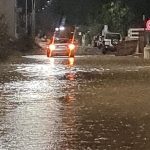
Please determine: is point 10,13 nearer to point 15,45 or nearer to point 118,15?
point 15,45

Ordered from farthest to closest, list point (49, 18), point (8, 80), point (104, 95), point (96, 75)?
point (49, 18) → point (96, 75) → point (8, 80) → point (104, 95)

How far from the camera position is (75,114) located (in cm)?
1310

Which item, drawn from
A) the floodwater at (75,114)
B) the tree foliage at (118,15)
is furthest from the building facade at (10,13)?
the floodwater at (75,114)

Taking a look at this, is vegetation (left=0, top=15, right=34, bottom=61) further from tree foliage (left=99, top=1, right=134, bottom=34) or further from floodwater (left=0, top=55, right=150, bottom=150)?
floodwater (left=0, top=55, right=150, bottom=150)

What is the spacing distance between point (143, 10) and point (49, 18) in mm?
61623

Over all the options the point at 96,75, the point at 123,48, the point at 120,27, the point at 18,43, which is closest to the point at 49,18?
the point at 120,27

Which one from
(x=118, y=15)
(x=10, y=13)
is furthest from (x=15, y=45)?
(x=118, y=15)

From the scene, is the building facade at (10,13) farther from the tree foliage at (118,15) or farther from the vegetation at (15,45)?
the tree foliage at (118,15)

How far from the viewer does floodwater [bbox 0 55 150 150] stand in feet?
32.6

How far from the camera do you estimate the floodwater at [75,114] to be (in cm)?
994

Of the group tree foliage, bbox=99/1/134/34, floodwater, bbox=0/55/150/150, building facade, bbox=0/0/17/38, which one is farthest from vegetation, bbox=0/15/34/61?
floodwater, bbox=0/55/150/150

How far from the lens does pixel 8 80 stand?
22141 millimetres

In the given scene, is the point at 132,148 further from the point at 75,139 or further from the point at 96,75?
the point at 96,75

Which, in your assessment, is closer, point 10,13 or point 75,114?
point 75,114
